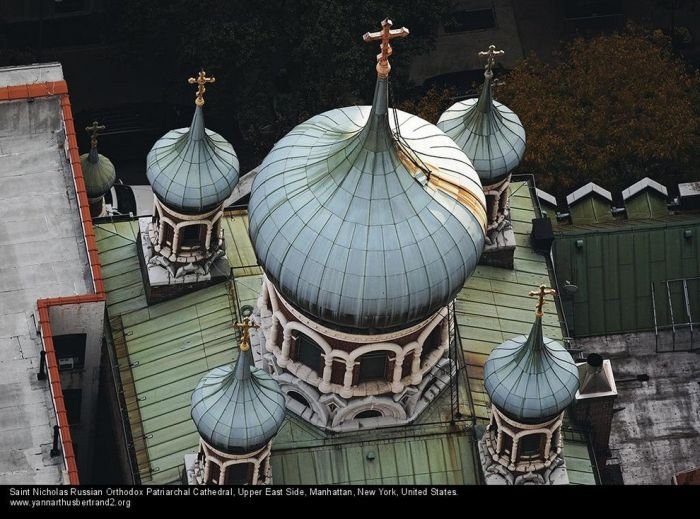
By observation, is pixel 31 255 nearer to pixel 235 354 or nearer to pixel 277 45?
pixel 235 354

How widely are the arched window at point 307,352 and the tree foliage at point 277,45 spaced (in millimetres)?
28100

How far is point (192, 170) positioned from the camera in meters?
102

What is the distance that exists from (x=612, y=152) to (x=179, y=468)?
111 feet

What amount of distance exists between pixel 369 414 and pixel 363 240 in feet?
36.6

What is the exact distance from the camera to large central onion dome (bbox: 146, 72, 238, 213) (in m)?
102

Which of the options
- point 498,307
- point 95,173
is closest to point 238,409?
point 498,307

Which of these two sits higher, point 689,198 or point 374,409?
point 689,198

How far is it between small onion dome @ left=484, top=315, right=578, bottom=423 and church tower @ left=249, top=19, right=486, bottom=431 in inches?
144

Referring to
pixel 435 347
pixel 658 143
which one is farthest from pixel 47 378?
pixel 658 143

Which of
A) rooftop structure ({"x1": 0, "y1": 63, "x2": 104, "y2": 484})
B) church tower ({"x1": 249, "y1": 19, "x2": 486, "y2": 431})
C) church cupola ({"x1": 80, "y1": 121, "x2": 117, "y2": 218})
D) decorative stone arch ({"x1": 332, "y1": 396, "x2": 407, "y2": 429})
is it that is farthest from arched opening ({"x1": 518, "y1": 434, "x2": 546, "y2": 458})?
church cupola ({"x1": 80, "y1": 121, "x2": 117, "y2": 218})

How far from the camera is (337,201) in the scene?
91750 millimetres

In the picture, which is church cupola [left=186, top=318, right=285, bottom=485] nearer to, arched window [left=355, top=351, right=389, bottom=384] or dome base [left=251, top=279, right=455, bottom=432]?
dome base [left=251, top=279, right=455, bottom=432]
